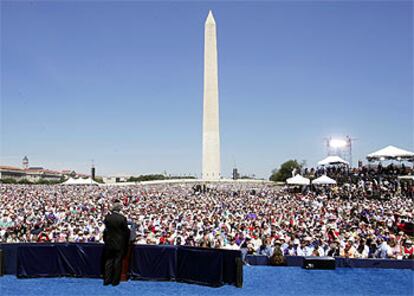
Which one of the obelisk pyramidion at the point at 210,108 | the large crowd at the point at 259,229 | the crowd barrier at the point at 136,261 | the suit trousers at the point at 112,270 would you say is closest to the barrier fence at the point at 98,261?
the crowd barrier at the point at 136,261

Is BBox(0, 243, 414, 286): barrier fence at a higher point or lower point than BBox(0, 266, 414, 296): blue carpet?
higher

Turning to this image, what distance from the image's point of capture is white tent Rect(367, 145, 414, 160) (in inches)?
1022

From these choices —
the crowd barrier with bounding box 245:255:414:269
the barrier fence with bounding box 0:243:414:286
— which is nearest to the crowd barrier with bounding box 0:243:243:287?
the barrier fence with bounding box 0:243:414:286

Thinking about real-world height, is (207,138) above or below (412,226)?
above

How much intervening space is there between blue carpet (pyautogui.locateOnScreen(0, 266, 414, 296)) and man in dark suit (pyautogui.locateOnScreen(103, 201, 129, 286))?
255 millimetres

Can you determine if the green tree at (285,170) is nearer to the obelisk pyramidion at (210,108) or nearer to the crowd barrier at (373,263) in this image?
the obelisk pyramidion at (210,108)

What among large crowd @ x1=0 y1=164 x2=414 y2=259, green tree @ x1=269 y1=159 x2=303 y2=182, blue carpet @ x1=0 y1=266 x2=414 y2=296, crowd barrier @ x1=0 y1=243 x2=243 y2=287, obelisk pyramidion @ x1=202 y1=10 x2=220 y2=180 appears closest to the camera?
blue carpet @ x1=0 y1=266 x2=414 y2=296

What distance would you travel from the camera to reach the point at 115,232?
7.30 meters

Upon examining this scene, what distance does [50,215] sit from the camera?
19.9m

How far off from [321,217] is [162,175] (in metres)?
118

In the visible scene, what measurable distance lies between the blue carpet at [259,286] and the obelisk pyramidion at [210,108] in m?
41.0

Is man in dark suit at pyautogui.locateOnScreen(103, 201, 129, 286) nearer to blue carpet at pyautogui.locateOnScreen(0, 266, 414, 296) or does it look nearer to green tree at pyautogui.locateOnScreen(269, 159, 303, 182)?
blue carpet at pyautogui.locateOnScreen(0, 266, 414, 296)

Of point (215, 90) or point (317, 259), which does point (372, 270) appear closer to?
point (317, 259)

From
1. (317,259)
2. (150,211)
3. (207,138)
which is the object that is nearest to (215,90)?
(207,138)
